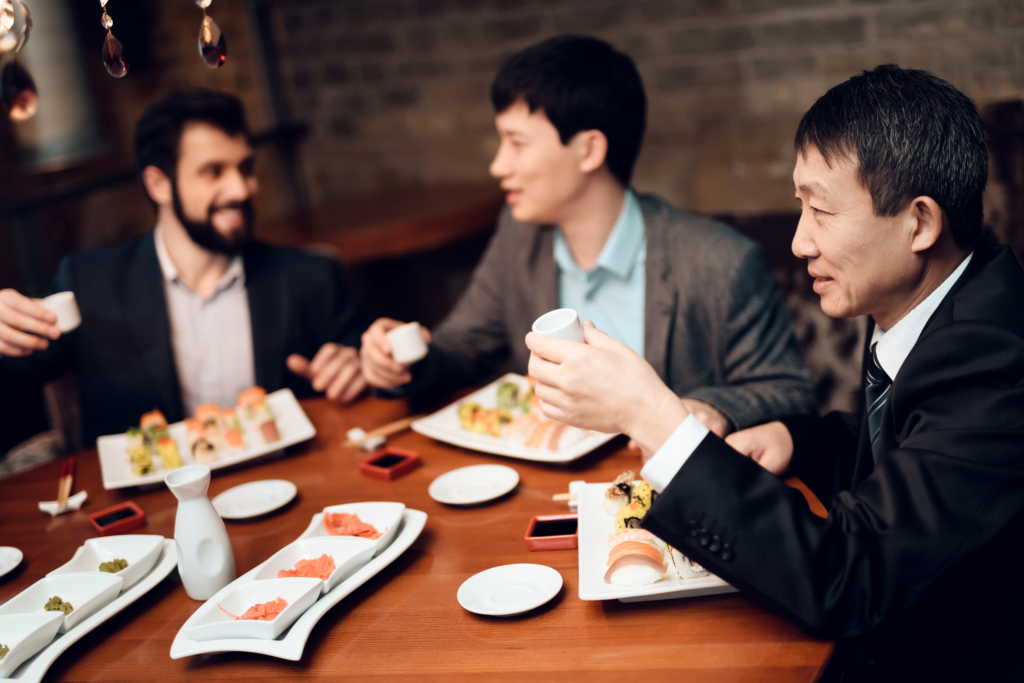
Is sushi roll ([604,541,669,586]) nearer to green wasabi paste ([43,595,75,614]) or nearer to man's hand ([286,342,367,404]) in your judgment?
green wasabi paste ([43,595,75,614])

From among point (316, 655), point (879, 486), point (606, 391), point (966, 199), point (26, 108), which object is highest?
point (26, 108)

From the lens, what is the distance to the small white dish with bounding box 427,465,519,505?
146 centimetres

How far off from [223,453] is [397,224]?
192 cm

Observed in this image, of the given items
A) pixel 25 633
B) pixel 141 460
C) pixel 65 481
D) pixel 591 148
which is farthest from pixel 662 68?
pixel 25 633

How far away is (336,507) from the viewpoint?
142 cm

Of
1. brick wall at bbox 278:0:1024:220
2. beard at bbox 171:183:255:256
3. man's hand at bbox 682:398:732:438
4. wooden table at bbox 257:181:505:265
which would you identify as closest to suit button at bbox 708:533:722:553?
man's hand at bbox 682:398:732:438

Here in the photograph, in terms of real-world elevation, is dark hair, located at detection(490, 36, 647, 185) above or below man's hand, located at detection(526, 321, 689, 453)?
above

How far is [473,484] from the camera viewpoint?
1.54 metres

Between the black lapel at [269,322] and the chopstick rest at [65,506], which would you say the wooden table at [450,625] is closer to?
the chopstick rest at [65,506]

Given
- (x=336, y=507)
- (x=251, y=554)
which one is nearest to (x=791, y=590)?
(x=336, y=507)

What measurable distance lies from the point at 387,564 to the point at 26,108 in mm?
1098

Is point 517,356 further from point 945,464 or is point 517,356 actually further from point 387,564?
point 945,464

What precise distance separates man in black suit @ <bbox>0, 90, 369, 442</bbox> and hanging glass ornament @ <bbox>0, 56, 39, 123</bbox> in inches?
29.9

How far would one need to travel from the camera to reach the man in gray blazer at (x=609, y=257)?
1.93 meters
